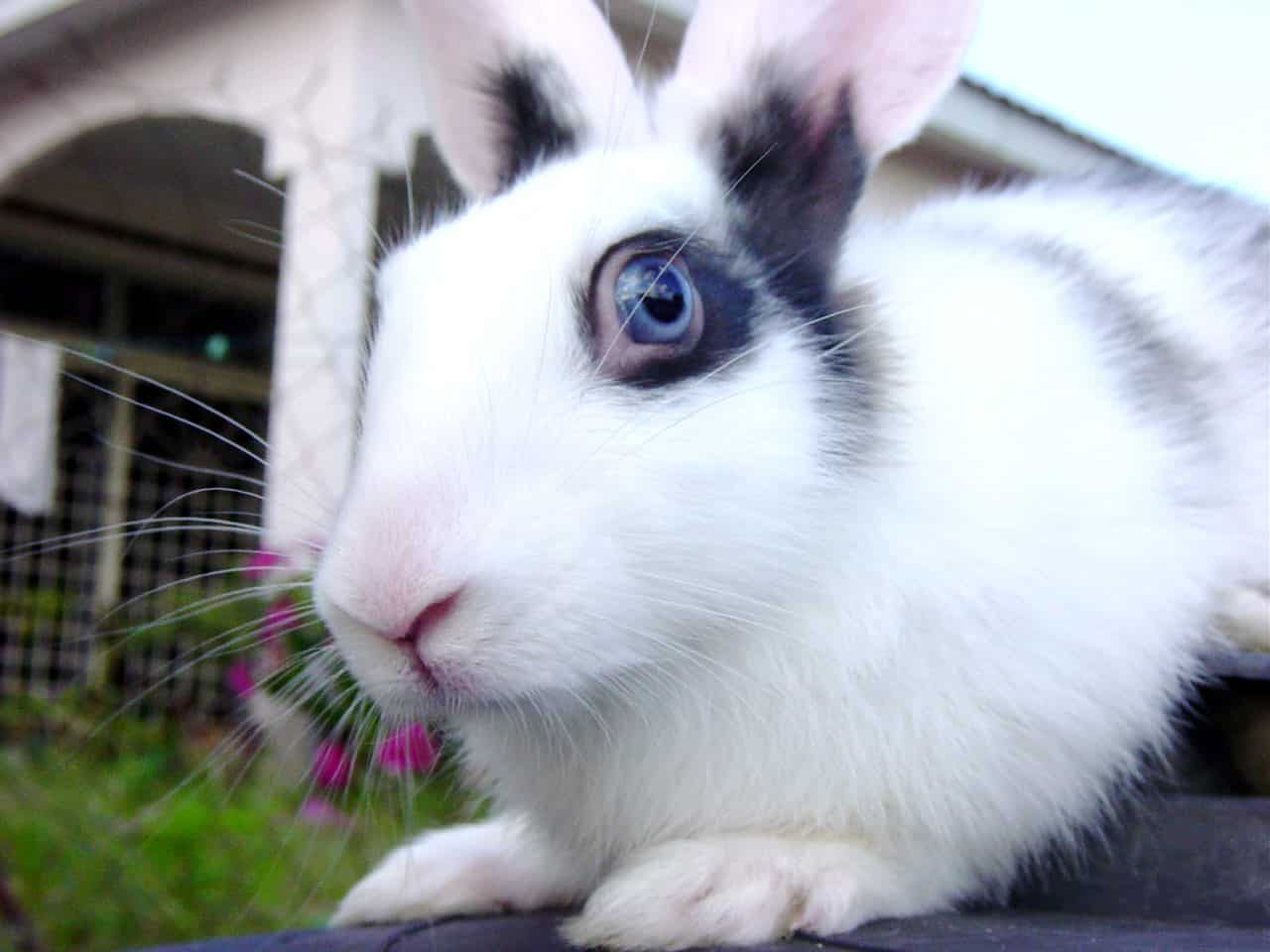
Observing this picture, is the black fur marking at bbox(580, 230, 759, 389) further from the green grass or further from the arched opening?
the arched opening

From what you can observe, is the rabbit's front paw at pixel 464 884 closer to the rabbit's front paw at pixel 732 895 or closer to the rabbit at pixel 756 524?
the rabbit at pixel 756 524

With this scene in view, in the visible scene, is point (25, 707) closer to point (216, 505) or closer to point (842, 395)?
point (216, 505)

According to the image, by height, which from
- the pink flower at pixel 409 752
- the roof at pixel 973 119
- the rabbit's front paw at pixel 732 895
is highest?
the roof at pixel 973 119

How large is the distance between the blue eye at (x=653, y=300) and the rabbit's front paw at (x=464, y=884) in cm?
52

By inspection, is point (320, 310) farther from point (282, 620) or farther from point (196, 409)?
point (282, 620)

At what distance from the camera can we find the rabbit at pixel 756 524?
91 cm

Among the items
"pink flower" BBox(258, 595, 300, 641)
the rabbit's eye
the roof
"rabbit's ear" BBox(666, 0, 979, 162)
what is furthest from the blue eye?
the roof

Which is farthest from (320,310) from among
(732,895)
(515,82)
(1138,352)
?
(732,895)

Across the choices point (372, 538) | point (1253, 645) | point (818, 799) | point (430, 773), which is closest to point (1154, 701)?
point (1253, 645)

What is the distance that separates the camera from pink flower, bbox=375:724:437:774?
128 centimetres

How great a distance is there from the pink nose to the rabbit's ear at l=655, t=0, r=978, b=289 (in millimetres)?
486

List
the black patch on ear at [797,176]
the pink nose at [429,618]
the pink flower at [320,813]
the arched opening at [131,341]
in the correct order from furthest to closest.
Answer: the arched opening at [131,341]
the pink flower at [320,813]
the black patch on ear at [797,176]
the pink nose at [429,618]

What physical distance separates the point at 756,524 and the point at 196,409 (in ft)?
11.2

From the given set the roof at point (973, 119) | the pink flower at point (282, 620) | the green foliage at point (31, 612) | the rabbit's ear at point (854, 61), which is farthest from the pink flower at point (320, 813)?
the green foliage at point (31, 612)
